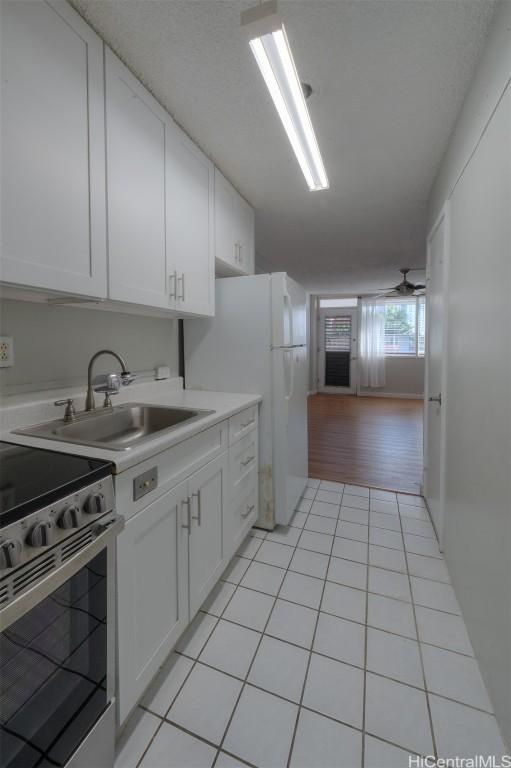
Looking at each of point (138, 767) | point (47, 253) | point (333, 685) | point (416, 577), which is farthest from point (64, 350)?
point (416, 577)

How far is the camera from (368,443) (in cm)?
422

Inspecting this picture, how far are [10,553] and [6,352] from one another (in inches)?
34.6

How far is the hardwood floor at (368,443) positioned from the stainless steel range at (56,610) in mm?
2475

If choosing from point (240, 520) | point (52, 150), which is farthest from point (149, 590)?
point (52, 150)

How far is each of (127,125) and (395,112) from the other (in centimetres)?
126

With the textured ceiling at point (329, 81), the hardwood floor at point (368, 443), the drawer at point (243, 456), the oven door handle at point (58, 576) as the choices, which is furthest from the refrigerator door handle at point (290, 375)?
the oven door handle at point (58, 576)

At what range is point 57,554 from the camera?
77 centimetres

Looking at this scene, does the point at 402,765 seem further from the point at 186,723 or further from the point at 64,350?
the point at 64,350

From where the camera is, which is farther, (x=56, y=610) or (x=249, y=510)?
(x=249, y=510)

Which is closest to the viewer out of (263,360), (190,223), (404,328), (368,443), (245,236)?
(190,223)

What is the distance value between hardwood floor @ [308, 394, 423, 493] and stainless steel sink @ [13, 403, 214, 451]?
1.95 meters

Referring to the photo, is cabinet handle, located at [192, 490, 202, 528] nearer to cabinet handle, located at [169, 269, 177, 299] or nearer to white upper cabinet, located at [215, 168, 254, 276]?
cabinet handle, located at [169, 269, 177, 299]

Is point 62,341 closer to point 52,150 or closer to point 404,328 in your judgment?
point 52,150

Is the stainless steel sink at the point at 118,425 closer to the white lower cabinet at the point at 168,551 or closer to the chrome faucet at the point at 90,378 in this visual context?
the chrome faucet at the point at 90,378
